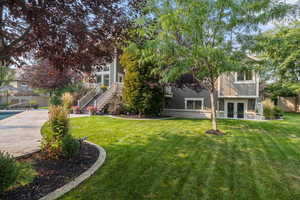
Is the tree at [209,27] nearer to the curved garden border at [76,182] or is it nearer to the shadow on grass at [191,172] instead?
the shadow on grass at [191,172]

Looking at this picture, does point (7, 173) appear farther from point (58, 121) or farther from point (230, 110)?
point (230, 110)

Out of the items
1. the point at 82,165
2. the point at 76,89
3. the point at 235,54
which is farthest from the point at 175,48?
the point at 76,89

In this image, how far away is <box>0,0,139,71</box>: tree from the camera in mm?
2652

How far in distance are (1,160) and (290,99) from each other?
115ft

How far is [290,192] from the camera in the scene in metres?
3.14

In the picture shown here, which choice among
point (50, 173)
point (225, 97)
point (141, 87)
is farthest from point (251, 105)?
point (50, 173)

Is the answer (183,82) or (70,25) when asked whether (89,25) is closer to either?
(70,25)

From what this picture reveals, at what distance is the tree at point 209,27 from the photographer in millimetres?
6328

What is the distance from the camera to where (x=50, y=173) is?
352cm

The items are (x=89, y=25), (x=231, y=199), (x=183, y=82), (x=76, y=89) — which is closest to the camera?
(x=231, y=199)

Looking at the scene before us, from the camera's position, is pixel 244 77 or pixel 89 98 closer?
pixel 244 77

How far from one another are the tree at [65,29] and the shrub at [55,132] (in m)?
1.51

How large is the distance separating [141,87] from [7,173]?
10.5 m

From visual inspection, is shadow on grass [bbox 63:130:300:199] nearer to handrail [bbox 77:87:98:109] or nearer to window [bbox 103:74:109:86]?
handrail [bbox 77:87:98:109]
